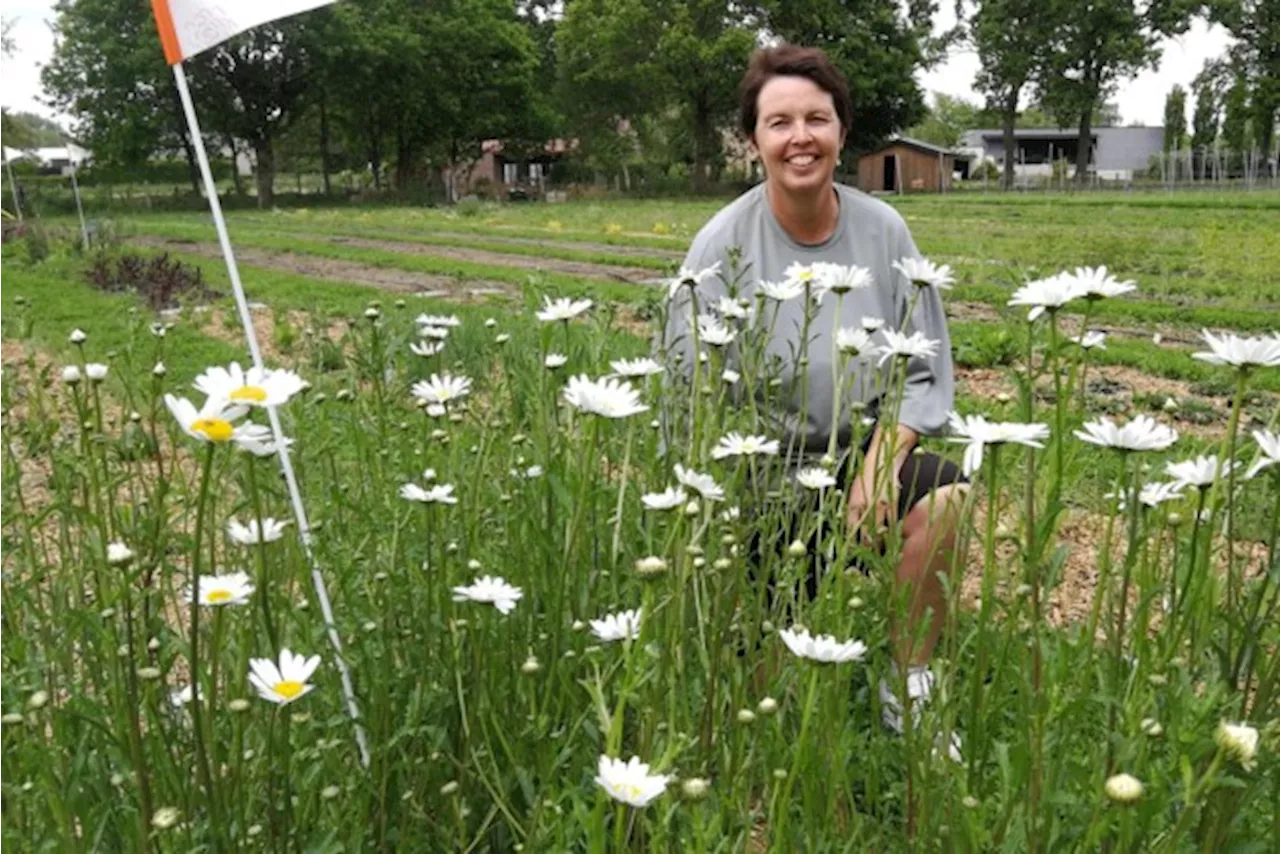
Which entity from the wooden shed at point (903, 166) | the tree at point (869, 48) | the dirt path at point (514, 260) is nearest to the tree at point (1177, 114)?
the wooden shed at point (903, 166)

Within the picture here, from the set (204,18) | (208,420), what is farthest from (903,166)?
(208,420)

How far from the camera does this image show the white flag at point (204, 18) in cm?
213

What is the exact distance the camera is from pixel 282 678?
1.38 meters

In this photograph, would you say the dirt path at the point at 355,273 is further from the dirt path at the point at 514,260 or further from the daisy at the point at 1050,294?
the daisy at the point at 1050,294

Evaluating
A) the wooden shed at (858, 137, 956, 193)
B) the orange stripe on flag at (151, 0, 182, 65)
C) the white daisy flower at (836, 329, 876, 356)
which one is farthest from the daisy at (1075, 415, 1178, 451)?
the wooden shed at (858, 137, 956, 193)

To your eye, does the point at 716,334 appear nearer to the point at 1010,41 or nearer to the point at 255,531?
the point at 255,531

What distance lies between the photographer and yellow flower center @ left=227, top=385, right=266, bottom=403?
1.21m

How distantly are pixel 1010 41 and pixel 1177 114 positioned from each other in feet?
40.9

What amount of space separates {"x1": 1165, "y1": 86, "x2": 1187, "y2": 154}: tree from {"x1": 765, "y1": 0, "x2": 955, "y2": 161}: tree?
15.6 metres

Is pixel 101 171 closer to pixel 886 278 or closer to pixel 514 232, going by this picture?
pixel 514 232

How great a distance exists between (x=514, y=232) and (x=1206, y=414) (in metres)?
13.7

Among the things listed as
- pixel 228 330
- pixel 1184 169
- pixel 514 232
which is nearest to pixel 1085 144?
pixel 1184 169

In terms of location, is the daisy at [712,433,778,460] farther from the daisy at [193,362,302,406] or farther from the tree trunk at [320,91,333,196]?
the tree trunk at [320,91,333,196]

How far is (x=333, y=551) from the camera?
1.98m
